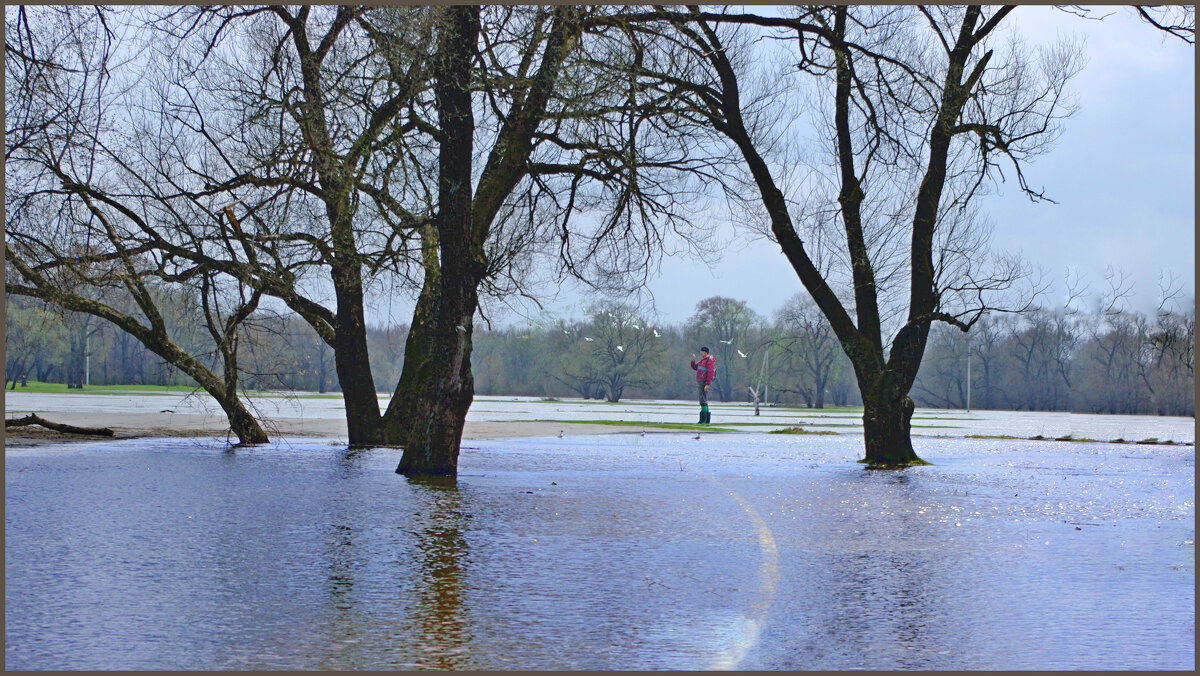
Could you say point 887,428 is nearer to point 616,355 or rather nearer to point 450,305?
point 450,305

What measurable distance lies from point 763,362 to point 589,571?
9224cm

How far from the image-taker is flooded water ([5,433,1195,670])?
19.9ft

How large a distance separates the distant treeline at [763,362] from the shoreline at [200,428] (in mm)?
48709

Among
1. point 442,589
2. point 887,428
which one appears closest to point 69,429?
point 887,428

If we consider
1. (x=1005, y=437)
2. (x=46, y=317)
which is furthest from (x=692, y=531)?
(x=1005, y=437)

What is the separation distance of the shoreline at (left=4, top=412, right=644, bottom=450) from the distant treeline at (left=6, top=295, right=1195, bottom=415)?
48.7 m

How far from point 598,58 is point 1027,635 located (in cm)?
1248

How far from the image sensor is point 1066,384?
108125 millimetres

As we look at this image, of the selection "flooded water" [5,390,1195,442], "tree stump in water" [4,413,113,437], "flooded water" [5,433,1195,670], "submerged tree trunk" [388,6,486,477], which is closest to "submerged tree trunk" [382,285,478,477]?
"submerged tree trunk" [388,6,486,477]

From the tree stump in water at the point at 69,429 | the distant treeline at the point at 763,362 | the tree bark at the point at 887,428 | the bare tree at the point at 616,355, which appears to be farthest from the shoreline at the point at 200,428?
the bare tree at the point at 616,355

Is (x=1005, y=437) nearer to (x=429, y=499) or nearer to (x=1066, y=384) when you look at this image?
(x=429, y=499)

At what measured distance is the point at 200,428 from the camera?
101 feet

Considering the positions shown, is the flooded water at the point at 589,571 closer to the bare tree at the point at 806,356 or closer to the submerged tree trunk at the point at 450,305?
the submerged tree trunk at the point at 450,305

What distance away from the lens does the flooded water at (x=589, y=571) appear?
6059mm
